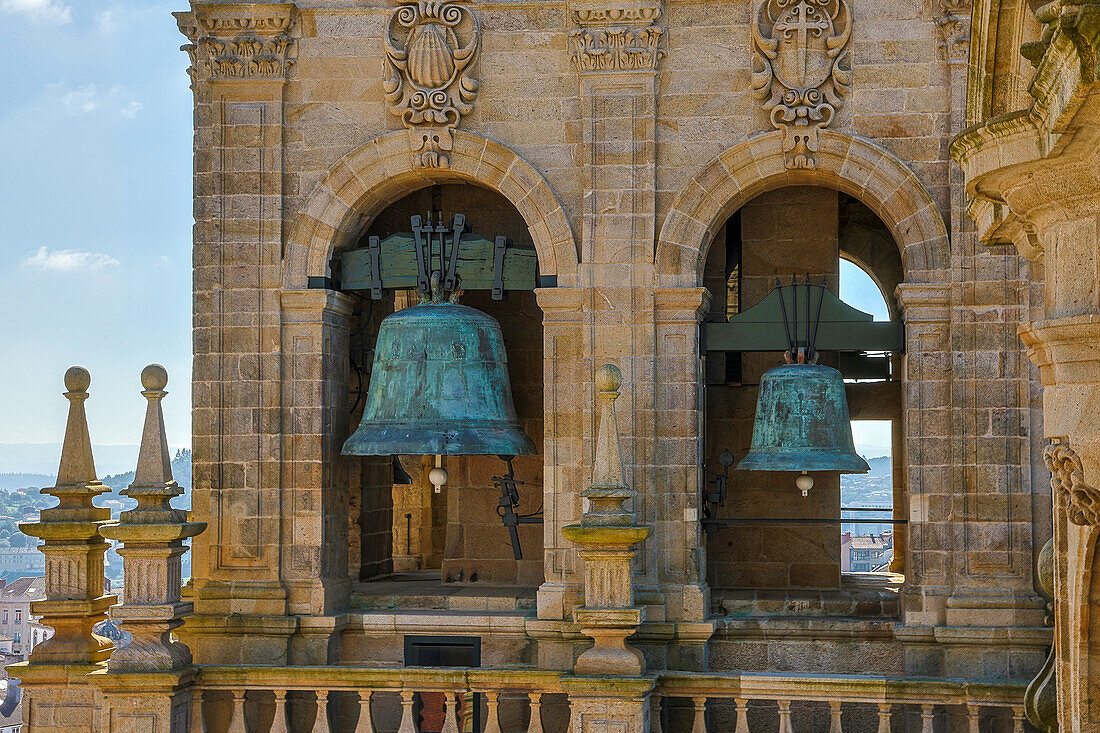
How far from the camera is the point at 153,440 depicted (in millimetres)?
11227

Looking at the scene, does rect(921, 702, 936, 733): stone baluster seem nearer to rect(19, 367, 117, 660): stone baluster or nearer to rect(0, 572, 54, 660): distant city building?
rect(19, 367, 117, 660): stone baluster

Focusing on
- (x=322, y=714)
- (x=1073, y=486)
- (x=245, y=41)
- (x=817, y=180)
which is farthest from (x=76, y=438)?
(x=1073, y=486)

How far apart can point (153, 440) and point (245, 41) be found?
3571 mm

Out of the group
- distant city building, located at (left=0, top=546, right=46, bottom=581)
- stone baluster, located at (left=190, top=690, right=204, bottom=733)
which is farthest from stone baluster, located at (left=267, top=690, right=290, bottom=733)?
distant city building, located at (left=0, top=546, right=46, bottom=581)

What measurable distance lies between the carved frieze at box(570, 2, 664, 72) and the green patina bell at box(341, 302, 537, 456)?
238 centimetres

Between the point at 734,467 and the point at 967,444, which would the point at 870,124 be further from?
the point at 734,467

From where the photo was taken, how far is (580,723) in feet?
34.0

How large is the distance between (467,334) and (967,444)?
4156 millimetres

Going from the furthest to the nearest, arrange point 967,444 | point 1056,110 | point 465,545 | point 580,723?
1. point 465,545
2. point 967,444
3. point 580,723
4. point 1056,110

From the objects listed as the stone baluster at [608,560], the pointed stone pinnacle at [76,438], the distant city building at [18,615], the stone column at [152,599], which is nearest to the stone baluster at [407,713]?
the stone baluster at [608,560]

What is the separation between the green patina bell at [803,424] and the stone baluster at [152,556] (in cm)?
460

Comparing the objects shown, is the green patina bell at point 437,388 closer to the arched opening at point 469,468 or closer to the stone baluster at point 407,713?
the arched opening at point 469,468

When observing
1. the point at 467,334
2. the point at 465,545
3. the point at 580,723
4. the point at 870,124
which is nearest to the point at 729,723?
the point at 580,723

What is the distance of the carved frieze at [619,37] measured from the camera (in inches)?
459
